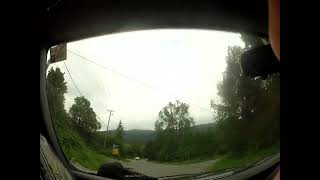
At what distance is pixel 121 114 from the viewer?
1.23 ft

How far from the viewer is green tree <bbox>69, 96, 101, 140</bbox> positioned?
0.37m

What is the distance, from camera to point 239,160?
38 cm

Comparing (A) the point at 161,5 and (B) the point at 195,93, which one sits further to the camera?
(A) the point at 161,5

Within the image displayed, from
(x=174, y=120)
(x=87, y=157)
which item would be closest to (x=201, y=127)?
(x=174, y=120)

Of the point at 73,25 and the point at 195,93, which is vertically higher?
the point at 73,25

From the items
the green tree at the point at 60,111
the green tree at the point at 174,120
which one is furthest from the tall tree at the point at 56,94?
the green tree at the point at 174,120

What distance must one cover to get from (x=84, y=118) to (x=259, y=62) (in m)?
0.20

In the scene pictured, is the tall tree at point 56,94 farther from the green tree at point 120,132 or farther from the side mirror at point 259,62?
the side mirror at point 259,62

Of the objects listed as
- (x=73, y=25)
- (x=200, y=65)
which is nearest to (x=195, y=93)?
(x=200, y=65)

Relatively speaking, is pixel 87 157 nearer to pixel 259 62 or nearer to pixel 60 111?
pixel 60 111

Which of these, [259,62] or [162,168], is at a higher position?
[259,62]
